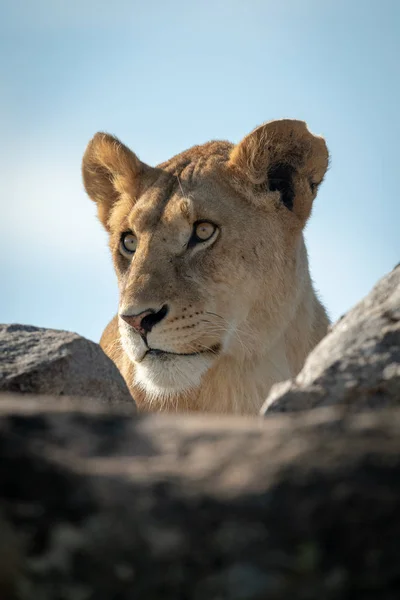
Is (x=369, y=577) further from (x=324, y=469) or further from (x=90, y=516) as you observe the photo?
(x=90, y=516)

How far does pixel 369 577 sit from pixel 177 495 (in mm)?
325

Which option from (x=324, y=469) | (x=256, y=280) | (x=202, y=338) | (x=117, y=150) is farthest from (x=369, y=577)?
(x=117, y=150)

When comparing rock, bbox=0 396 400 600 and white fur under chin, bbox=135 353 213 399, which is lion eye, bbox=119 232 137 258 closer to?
white fur under chin, bbox=135 353 213 399

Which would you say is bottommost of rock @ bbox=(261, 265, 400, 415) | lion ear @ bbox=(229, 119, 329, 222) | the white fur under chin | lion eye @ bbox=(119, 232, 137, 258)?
the white fur under chin

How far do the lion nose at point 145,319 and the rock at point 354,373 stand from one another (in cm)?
221

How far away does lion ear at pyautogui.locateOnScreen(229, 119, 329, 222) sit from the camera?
18.6 ft

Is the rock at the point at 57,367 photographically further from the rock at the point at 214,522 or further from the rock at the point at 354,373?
the rock at the point at 214,522

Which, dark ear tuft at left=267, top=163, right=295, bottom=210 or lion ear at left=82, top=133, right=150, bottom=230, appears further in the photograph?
lion ear at left=82, top=133, right=150, bottom=230

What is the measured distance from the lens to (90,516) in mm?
1320

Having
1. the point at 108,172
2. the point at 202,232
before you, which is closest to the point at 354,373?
the point at 202,232

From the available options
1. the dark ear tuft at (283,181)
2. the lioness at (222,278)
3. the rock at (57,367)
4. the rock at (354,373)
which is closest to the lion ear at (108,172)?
the lioness at (222,278)

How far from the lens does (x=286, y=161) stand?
5770 mm

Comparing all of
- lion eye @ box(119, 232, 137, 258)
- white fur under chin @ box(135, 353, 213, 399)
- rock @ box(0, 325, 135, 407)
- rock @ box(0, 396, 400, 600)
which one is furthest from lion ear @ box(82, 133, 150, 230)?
rock @ box(0, 396, 400, 600)

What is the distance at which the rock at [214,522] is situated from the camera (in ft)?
4.06
